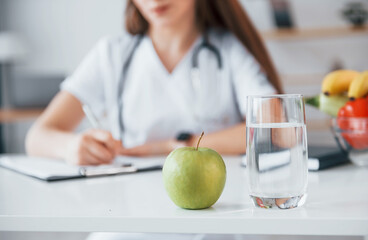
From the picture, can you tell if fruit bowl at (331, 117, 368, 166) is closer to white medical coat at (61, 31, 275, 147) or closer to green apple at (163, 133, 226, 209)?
green apple at (163, 133, 226, 209)

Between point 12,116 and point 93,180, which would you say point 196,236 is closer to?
point 93,180

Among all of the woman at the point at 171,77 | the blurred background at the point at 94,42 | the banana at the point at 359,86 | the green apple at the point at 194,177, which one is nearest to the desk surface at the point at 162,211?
the green apple at the point at 194,177

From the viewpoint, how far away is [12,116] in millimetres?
3611

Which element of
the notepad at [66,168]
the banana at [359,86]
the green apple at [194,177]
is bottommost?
the notepad at [66,168]

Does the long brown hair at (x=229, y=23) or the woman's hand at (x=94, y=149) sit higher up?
the long brown hair at (x=229, y=23)

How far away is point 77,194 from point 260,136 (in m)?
0.36

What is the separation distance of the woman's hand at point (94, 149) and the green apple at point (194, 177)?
0.50 meters

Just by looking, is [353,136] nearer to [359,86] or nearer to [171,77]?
[359,86]

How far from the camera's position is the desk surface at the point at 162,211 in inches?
24.4

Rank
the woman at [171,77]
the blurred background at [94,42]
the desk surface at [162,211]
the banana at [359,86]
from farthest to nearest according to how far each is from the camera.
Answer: the blurred background at [94,42] < the woman at [171,77] < the banana at [359,86] < the desk surface at [162,211]

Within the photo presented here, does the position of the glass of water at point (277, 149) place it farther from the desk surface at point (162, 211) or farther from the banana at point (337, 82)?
the banana at point (337, 82)

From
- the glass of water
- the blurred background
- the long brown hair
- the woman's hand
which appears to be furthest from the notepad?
the blurred background

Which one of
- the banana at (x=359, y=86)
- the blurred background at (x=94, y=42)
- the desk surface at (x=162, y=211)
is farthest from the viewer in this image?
the blurred background at (x=94, y=42)

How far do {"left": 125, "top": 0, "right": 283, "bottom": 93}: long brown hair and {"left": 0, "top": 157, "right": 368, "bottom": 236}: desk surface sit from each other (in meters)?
0.79
